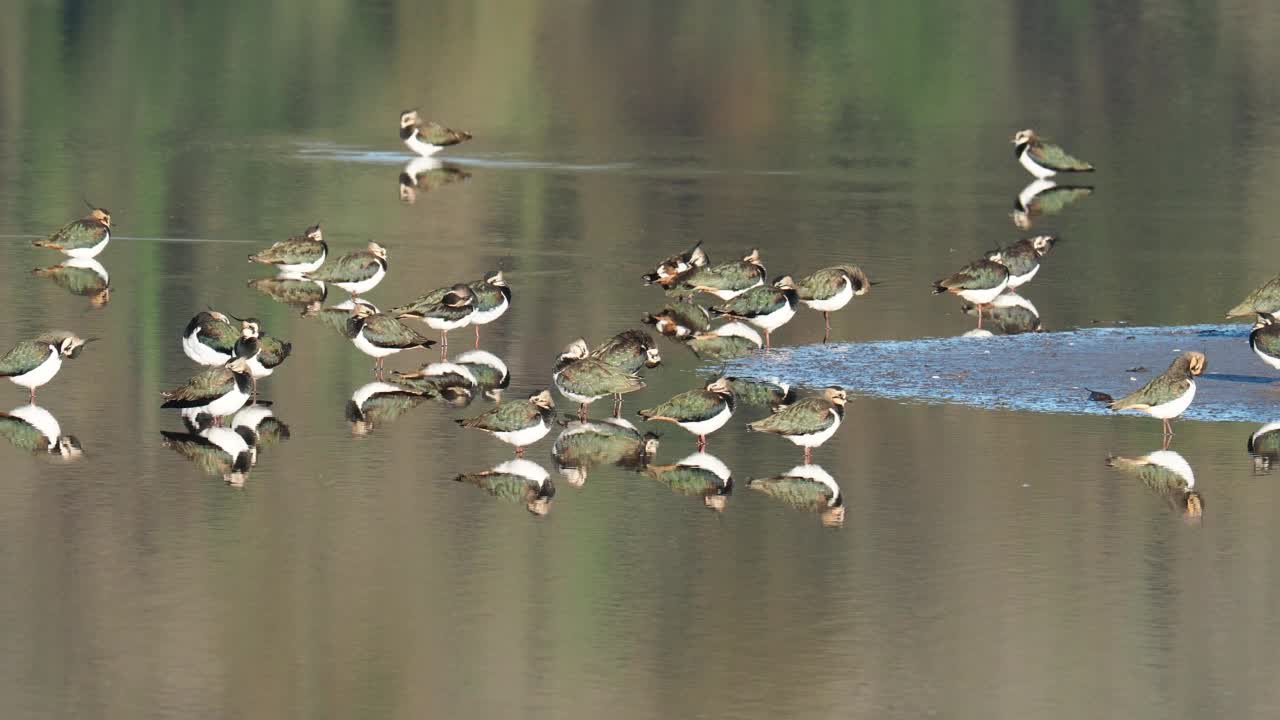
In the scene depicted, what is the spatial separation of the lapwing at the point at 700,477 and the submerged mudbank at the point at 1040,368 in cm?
270

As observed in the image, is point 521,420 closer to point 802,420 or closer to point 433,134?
point 802,420

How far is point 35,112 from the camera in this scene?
134 ft

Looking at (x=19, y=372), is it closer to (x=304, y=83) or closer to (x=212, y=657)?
(x=212, y=657)

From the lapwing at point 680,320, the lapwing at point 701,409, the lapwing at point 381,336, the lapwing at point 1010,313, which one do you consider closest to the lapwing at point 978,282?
the lapwing at point 1010,313

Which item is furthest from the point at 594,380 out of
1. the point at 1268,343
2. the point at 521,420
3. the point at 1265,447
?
the point at 1268,343

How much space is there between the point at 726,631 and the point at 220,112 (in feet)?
99.1

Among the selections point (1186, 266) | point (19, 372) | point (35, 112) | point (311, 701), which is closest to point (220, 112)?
point (35, 112)

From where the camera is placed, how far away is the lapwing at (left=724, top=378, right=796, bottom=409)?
18.2 metres

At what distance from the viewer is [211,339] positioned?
18.9m

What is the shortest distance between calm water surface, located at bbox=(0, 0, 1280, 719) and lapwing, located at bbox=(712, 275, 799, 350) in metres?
0.37

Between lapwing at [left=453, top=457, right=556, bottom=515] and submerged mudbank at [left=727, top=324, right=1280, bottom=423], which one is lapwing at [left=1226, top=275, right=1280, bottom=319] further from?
lapwing at [left=453, top=457, right=556, bottom=515]

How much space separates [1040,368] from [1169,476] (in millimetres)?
3867

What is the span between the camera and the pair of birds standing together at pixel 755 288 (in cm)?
2106

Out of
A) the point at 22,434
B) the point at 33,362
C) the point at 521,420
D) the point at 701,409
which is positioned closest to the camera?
the point at 521,420
